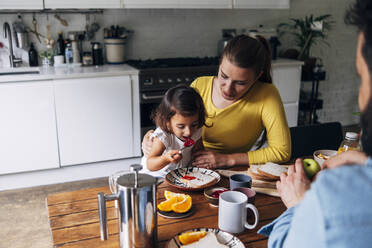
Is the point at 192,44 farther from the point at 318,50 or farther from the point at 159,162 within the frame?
the point at 159,162

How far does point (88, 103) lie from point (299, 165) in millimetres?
2381

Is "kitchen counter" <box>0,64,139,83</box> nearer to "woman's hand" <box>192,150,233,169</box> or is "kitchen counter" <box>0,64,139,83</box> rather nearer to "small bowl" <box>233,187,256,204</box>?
"woman's hand" <box>192,150,233,169</box>

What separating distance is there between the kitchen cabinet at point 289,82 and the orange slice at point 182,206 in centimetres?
279

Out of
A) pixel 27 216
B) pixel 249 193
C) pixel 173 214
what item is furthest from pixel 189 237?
pixel 27 216

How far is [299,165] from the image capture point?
104 centimetres

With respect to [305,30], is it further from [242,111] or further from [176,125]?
[176,125]

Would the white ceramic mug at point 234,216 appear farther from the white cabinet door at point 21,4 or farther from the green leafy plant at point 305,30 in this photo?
the green leafy plant at point 305,30

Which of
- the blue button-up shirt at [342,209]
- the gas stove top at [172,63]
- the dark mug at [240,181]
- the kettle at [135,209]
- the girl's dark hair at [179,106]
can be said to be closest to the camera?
the blue button-up shirt at [342,209]

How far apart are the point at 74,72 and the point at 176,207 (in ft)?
7.27

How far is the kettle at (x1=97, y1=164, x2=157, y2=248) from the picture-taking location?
2.96 ft

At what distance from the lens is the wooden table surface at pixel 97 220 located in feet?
3.35

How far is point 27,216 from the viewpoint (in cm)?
264

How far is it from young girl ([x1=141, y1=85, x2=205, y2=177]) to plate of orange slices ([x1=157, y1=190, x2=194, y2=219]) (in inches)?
11.5

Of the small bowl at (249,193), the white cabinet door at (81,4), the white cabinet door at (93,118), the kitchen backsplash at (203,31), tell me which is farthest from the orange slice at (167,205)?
the kitchen backsplash at (203,31)
